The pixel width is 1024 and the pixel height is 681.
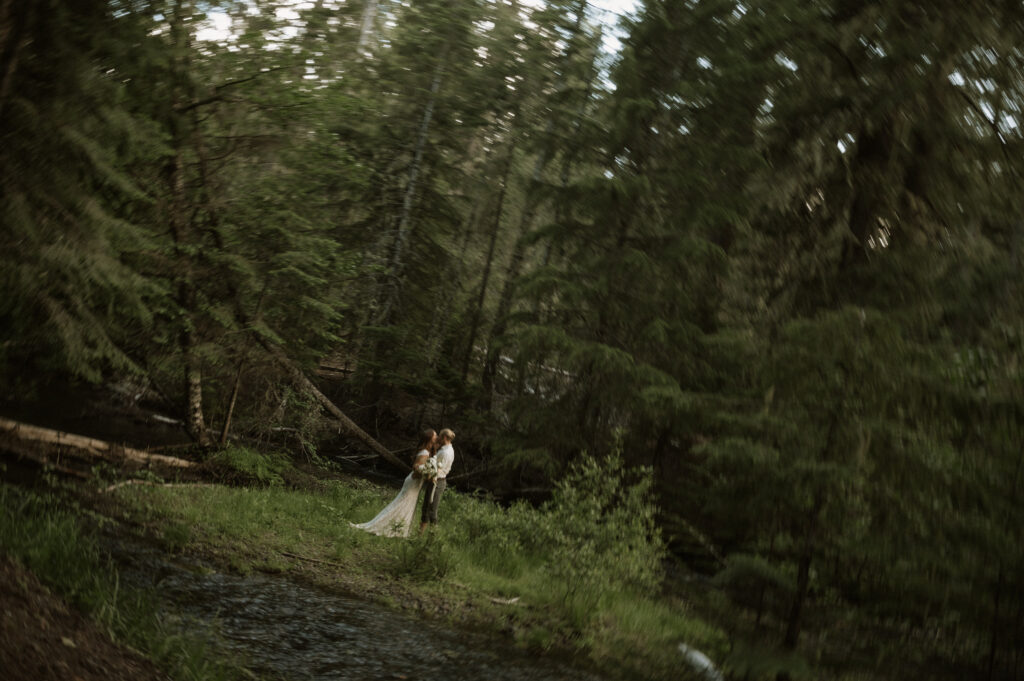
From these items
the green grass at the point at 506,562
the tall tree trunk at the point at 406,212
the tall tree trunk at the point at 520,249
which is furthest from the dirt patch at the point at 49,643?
the tall tree trunk at the point at 406,212

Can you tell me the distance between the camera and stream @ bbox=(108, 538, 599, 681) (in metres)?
6.44

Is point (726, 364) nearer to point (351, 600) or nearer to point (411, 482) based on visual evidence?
point (411, 482)

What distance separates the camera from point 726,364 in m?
16.4

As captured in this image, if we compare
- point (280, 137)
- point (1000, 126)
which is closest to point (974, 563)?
point (1000, 126)

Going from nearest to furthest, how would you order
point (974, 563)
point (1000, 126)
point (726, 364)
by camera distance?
1. point (974, 563)
2. point (1000, 126)
3. point (726, 364)

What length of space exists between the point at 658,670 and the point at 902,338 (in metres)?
4.99

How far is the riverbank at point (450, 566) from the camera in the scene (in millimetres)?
8945

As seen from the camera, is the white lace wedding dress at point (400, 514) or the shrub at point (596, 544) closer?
the shrub at point (596, 544)

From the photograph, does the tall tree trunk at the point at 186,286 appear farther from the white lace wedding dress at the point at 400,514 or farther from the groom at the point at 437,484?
the groom at the point at 437,484

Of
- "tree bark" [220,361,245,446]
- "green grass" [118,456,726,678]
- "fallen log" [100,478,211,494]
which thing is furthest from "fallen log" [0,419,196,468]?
"tree bark" [220,361,245,446]

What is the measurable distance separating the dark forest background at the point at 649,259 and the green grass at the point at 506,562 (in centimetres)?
141

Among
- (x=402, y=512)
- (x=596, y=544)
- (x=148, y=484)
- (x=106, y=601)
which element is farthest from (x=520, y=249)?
(x=106, y=601)

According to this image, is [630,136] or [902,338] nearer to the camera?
[902,338]

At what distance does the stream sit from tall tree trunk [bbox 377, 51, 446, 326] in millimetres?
13602
